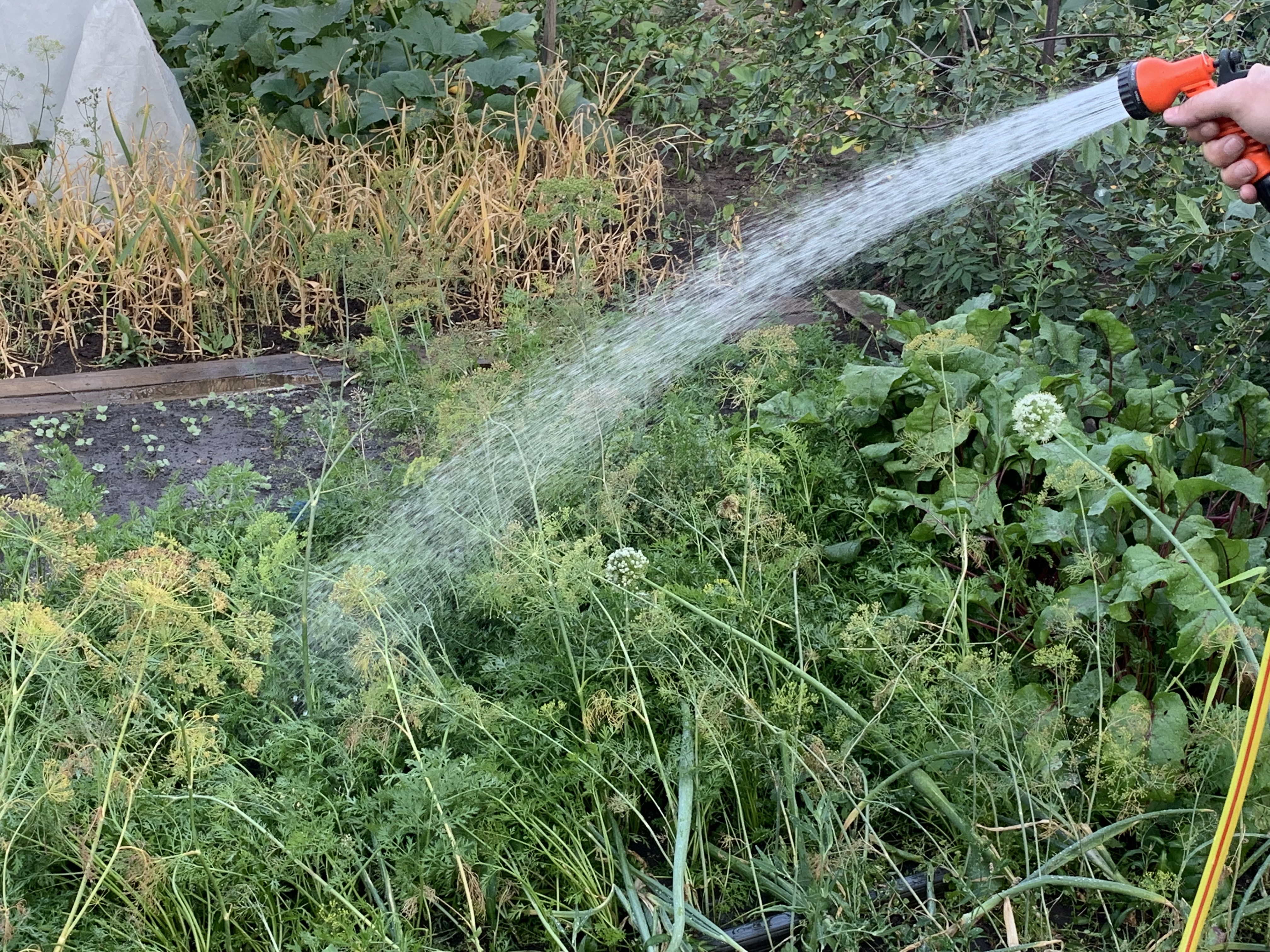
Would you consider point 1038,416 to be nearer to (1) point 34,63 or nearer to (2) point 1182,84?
(2) point 1182,84

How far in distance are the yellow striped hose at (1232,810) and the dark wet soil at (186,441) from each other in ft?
7.14

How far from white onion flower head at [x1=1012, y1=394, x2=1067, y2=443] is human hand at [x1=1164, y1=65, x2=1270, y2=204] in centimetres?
46

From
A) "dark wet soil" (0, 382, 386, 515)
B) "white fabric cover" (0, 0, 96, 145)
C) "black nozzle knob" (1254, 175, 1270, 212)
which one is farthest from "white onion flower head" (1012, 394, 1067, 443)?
"white fabric cover" (0, 0, 96, 145)

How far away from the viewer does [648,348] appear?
11.9 feet

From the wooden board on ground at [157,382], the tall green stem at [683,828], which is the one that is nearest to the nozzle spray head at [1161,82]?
the tall green stem at [683,828]

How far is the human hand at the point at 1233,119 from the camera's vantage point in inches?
73.0

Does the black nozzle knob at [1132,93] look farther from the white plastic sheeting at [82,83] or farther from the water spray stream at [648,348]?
the white plastic sheeting at [82,83]

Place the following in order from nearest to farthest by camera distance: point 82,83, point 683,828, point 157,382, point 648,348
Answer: point 683,828 < point 648,348 < point 157,382 < point 82,83

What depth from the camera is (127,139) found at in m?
4.45

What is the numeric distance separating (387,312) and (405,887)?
1.79 meters

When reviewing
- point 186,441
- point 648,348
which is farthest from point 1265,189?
point 186,441

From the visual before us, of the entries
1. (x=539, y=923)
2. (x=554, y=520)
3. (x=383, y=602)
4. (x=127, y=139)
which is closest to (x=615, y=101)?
(x=127, y=139)

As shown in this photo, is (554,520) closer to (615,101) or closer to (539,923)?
(539,923)

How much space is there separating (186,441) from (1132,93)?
2605 millimetres
